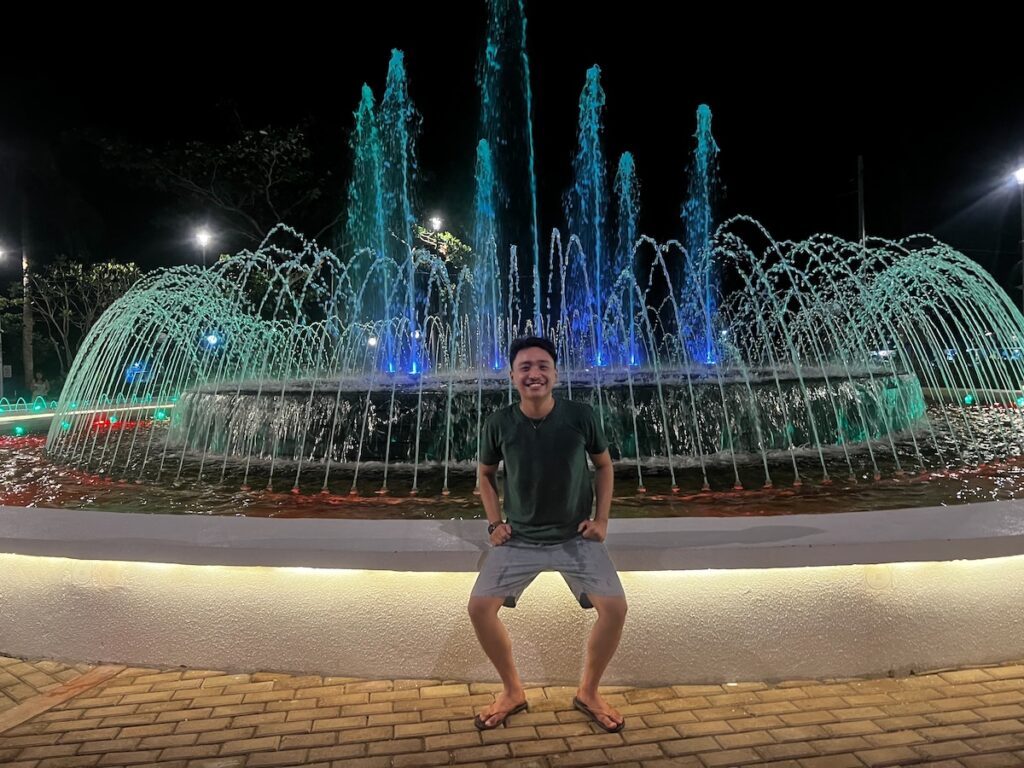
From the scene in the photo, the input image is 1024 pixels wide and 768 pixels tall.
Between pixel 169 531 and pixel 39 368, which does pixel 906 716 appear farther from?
pixel 39 368

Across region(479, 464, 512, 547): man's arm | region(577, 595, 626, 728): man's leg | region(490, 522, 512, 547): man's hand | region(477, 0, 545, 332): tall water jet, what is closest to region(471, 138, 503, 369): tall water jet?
region(477, 0, 545, 332): tall water jet

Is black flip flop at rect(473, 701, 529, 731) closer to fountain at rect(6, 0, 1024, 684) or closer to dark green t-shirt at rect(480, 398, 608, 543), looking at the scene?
fountain at rect(6, 0, 1024, 684)

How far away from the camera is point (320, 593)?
3.48m

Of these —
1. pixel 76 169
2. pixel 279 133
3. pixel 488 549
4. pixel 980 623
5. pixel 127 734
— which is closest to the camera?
pixel 127 734

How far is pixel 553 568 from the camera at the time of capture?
3.07m

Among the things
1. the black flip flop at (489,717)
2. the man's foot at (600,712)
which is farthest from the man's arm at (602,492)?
the black flip flop at (489,717)

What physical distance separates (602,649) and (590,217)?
68.3ft

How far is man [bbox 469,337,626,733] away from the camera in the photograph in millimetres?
3020

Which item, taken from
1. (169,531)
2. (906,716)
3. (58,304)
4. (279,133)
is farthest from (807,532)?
(58,304)

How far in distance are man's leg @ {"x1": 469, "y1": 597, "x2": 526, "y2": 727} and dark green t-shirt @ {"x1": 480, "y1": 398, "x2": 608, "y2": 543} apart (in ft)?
1.06

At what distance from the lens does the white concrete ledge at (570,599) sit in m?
3.34

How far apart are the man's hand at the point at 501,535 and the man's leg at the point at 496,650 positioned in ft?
0.75

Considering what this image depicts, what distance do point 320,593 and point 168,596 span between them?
762 millimetres

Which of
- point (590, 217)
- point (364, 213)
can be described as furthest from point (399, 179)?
point (590, 217)
